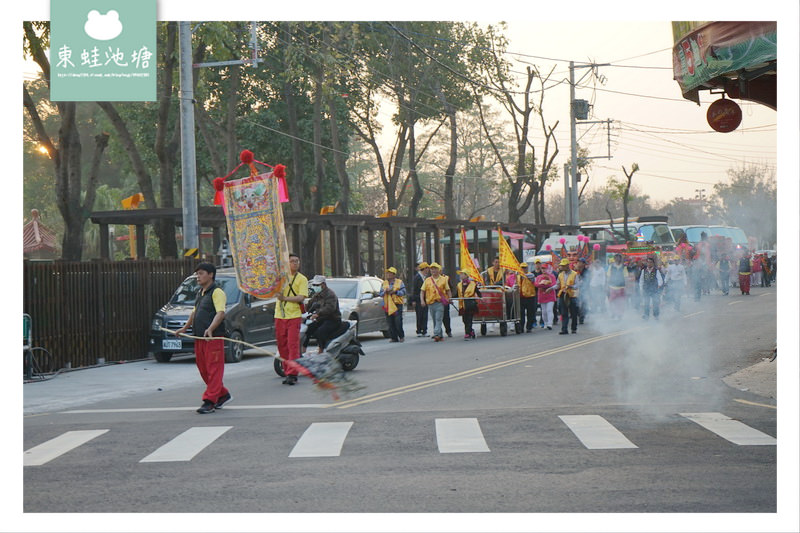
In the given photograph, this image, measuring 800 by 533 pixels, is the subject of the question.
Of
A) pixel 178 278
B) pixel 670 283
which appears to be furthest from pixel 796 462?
pixel 670 283

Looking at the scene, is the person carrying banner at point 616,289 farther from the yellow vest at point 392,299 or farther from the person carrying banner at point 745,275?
the person carrying banner at point 745,275

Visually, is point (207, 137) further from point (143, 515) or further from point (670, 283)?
point (143, 515)

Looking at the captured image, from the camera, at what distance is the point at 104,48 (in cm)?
923

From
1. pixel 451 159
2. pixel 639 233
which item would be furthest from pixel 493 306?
pixel 639 233

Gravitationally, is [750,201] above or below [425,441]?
above

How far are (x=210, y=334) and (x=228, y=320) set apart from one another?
7.65m

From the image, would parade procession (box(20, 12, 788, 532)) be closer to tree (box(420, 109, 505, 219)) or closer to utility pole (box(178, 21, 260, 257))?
utility pole (box(178, 21, 260, 257))

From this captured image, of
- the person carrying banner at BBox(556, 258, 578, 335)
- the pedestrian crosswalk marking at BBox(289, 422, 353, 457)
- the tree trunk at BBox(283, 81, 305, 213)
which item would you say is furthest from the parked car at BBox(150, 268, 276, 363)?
the tree trunk at BBox(283, 81, 305, 213)

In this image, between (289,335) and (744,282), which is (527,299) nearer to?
(289,335)

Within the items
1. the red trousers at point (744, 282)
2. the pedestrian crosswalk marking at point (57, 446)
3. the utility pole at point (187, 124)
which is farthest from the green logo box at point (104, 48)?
the red trousers at point (744, 282)

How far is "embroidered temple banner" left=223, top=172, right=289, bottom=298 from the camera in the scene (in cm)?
1117

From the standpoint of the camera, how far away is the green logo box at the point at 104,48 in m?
9.04
